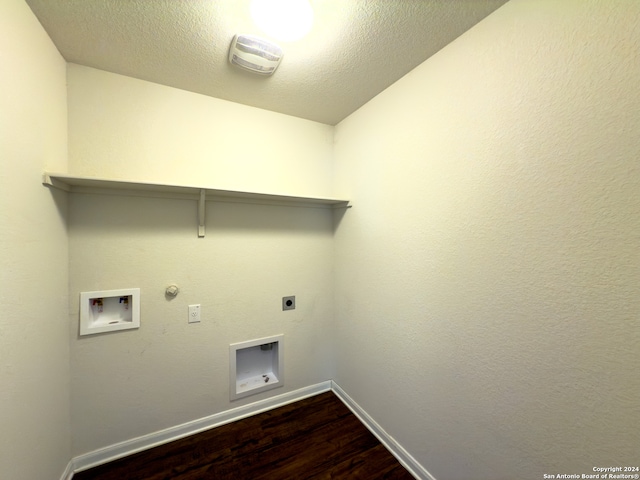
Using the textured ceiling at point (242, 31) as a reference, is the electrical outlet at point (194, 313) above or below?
below

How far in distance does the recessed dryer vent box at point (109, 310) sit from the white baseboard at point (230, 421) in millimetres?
750

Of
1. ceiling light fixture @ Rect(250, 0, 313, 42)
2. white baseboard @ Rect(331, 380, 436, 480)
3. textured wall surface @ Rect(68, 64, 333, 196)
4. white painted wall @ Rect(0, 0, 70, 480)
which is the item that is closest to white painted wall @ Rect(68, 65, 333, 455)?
textured wall surface @ Rect(68, 64, 333, 196)

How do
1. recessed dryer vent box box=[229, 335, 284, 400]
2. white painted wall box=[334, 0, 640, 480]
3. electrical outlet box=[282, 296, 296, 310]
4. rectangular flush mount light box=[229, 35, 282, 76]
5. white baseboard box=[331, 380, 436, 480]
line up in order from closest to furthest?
white painted wall box=[334, 0, 640, 480] < rectangular flush mount light box=[229, 35, 282, 76] < white baseboard box=[331, 380, 436, 480] < recessed dryer vent box box=[229, 335, 284, 400] < electrical outlet box=[282, 296, 296, 310]

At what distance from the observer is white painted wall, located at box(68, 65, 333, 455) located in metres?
1.39

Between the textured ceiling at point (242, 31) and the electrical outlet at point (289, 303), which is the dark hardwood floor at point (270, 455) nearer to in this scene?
the electrical outlet at point (289, 303)

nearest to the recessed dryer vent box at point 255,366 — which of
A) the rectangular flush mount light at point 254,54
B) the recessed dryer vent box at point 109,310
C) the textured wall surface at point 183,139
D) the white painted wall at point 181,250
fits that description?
the white painted wall at point 181,250

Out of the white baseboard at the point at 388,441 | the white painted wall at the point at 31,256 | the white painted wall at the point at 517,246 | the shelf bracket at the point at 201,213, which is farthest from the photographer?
the shelf bracket at the point at 201,213

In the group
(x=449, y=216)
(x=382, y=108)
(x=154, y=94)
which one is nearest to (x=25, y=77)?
(x=154, y=94)

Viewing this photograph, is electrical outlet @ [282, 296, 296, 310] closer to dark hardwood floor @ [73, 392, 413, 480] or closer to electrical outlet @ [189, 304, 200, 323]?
electrical outlet @ [189, 304, 200, 323]

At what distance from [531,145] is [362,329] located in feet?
4.77

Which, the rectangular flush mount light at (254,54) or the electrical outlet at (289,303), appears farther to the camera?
the electrical outlet at (289,303)

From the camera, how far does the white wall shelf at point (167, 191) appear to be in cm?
120

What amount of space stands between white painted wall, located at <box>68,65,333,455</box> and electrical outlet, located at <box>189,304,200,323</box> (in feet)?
0.11

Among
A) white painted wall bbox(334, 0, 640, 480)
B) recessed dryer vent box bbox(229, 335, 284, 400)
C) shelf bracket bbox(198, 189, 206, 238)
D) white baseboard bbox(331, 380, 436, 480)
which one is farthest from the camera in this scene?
recessed dryer vent box bbox(229, 335, 284, 400)
